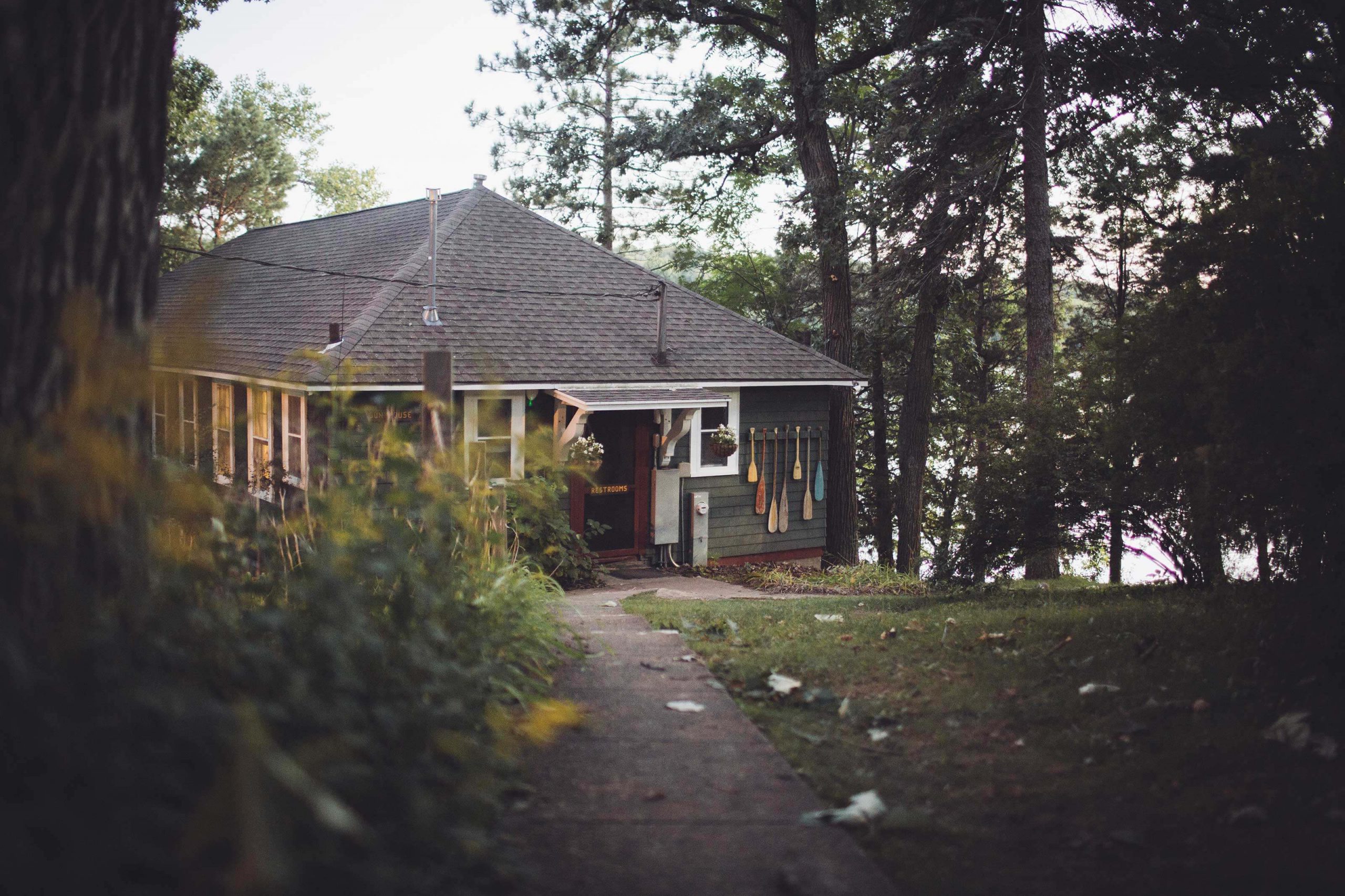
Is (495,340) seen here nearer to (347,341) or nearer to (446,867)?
(347,341)

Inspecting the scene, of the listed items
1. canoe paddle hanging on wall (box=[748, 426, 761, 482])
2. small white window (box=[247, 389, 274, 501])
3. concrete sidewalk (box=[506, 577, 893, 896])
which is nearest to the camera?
concrete sidewalk (box=[506, 577, 893, 896])

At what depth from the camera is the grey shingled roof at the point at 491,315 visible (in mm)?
14180

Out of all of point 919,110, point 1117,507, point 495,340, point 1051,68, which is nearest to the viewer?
point 1117,507

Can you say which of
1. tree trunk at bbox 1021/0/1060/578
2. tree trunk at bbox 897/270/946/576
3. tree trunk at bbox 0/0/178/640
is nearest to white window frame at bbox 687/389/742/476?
tree trunk at bbox 1021/0/1060/578

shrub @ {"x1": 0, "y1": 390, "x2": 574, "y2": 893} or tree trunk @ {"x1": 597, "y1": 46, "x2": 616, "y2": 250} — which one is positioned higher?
tree trunk @ {"x1": 597, "y1": 46, "x2": 616, "y2": 250}

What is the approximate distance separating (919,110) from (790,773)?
15076 millimetres

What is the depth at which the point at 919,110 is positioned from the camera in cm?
1686

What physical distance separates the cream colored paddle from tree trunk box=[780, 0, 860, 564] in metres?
1.82

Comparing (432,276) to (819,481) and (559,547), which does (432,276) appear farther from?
(819,481)

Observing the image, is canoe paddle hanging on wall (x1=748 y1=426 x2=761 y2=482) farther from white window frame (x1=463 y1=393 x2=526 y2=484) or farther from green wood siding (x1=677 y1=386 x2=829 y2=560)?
white window frame (x1=463 y1=393 x2=526 y2=484)

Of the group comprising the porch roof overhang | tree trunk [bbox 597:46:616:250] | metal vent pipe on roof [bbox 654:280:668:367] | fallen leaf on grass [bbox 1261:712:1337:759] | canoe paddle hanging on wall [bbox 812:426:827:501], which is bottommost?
fallen leaf on grass [bbox 1261:712:1337:759]

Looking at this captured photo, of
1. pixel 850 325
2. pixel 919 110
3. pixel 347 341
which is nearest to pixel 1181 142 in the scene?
pixel 919 110

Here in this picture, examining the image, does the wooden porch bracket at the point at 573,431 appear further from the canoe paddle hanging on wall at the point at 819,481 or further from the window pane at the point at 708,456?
the canoe paddle hanging on wall at the point at 819,481

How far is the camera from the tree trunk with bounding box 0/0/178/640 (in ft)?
8.26
